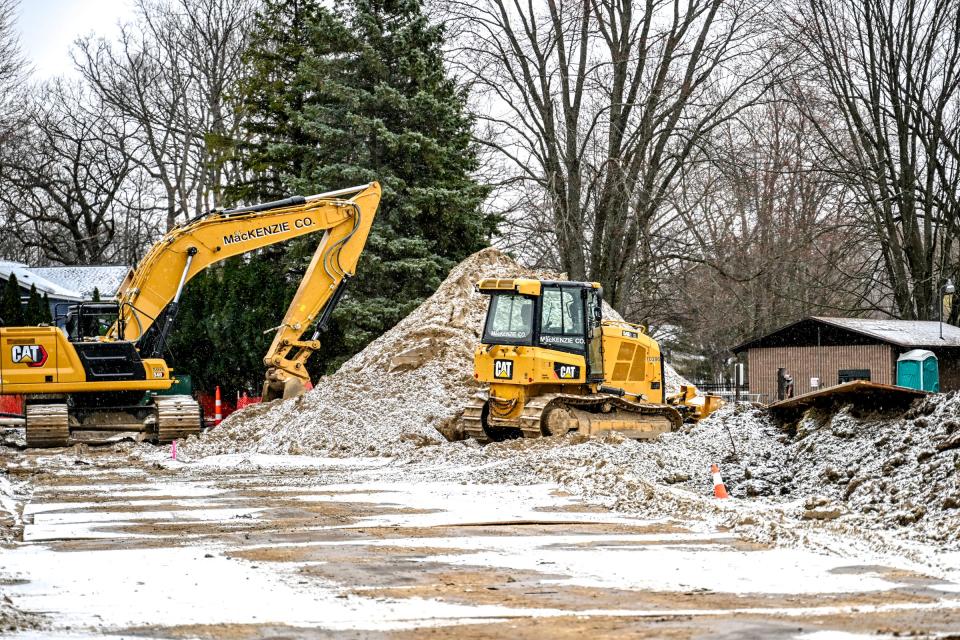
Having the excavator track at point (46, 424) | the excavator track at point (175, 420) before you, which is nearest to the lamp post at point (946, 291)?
the excavator track at point (175, 420)

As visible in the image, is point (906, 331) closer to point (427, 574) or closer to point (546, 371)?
point (546, 371)

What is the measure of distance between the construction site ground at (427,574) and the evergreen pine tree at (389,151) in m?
18.8

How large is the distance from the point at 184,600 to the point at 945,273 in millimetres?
31495

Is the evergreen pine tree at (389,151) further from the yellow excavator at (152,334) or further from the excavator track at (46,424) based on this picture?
the excavator track at (46,424)

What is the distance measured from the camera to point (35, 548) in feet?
33.6

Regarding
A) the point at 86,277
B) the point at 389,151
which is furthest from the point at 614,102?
the point at 86,277

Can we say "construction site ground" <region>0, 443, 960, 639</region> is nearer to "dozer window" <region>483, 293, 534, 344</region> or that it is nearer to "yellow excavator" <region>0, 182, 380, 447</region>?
"dozer window" <region>483, 293, 534, 344</region>

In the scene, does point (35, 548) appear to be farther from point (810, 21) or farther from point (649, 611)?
point (810, 21)

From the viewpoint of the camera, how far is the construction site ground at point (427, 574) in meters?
6.90

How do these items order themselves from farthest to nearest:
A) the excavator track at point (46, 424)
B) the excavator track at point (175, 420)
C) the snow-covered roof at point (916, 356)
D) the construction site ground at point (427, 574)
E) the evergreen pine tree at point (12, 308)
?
the evergreen pine tree at point (12, 308) < the snow-covered roof at point (916, 356) < the excavator track at point (175, 420) < the excavator track at point (46, 424) < the construction site ground at point (427, 574)

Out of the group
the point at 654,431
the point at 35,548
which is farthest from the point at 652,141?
the point at 35,548

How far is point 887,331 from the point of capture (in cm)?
3394

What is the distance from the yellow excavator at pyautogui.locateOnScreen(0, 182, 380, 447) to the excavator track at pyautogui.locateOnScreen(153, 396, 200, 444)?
19 mm

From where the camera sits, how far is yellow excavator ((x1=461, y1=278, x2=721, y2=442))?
20.5 meters
